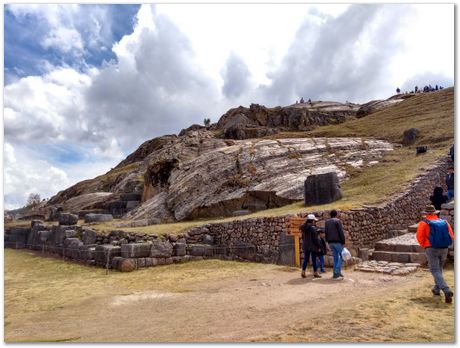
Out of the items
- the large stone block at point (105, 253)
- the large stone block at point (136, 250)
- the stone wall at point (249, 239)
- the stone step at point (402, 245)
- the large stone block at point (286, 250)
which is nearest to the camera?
the stone step at point (402, 245)

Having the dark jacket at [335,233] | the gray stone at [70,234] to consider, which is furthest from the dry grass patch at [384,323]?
the gray stone at [70,234]

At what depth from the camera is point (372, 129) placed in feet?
109

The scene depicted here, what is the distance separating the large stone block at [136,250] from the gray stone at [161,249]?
17 cm

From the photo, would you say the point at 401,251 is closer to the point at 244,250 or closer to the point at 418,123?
the point at 244,250

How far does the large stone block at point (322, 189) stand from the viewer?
696 inches

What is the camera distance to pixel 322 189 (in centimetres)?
1809

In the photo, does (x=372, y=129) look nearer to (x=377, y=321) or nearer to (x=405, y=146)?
(x=405, y=146)

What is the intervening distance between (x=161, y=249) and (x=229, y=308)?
25.3ft

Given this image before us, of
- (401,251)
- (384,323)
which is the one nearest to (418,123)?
(401,251)

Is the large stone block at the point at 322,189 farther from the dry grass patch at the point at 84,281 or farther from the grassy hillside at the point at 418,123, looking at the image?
the grassy hillside at the point at 418,123

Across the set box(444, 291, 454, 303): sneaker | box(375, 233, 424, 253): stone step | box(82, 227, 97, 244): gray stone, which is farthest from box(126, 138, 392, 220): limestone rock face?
box(444, 291, 454, 303): sneaker

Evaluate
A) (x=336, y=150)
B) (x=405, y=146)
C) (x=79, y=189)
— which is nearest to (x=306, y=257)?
(x=336, y=150)

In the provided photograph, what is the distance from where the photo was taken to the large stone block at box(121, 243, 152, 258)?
1484 centimetres

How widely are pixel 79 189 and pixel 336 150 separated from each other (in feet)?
143
